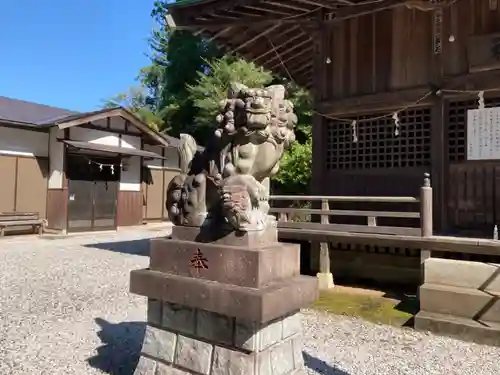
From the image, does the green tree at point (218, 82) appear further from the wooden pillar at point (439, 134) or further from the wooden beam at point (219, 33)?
the wooden pillar at point (439, 134)

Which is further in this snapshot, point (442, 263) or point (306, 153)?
point (306, 153)

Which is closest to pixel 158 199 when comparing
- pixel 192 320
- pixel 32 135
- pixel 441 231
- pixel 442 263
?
pixel 32 135

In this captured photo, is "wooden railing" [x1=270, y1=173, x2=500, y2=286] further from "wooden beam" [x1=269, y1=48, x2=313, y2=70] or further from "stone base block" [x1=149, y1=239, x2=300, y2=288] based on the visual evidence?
"wooden beam" [x1=269, y1=48, x2=313, y2=70]

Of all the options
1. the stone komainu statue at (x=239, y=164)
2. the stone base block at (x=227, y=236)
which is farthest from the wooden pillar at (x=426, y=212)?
the stone base block at (x=227, y=236)

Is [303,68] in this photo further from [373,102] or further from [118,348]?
[118,348]

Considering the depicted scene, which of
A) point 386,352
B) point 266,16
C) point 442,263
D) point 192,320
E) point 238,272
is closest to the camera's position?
Answer: point 238,272

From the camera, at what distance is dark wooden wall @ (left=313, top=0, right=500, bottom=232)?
26.9 ft

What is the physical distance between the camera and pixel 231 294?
128 inches

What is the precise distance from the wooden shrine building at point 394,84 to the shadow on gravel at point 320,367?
4.91m

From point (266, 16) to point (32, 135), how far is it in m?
10.7

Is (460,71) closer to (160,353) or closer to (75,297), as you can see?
(160,353)

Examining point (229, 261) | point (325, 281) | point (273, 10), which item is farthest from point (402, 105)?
point (229, 261)

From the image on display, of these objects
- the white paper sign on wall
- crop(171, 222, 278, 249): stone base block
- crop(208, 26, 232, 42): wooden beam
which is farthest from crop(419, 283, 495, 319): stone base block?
crop(208, 26, 232, 42): wooden beam

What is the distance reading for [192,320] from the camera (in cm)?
361
